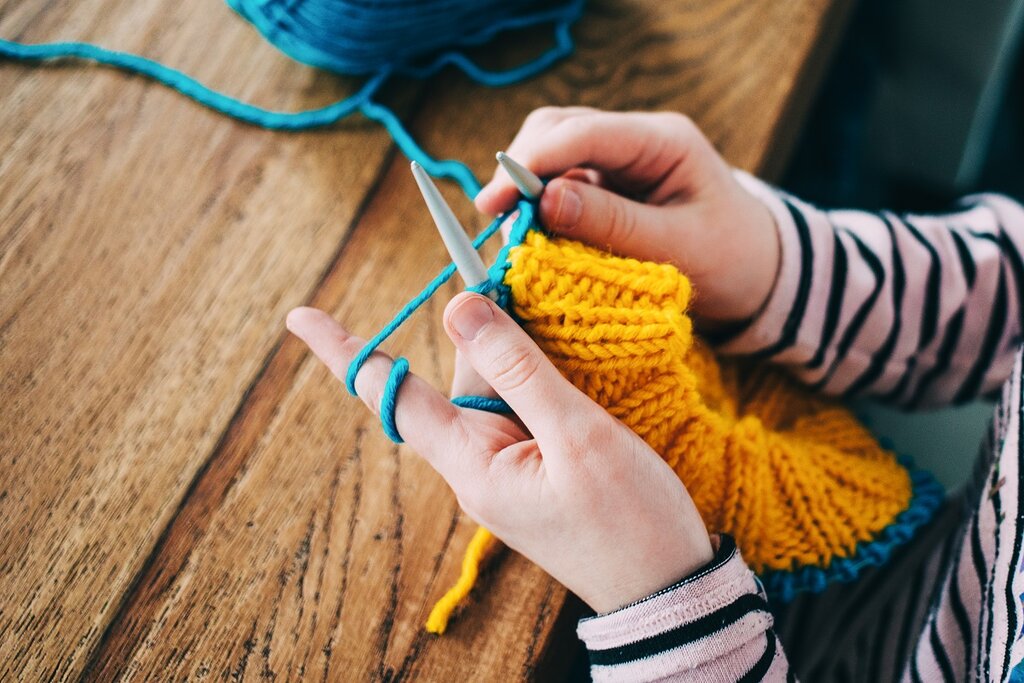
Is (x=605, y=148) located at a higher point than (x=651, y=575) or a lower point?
higher

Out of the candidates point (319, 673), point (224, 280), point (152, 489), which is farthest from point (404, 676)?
point (224, 280)

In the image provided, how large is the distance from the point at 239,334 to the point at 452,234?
229mm

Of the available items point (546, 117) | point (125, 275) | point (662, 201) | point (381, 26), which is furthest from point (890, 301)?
point (125, 275)

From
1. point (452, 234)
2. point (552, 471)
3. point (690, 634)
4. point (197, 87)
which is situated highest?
point (197, 87)

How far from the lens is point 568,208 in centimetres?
46

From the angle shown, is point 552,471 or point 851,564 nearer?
point 552,471

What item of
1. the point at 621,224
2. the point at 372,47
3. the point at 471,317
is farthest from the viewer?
the point at 372,47

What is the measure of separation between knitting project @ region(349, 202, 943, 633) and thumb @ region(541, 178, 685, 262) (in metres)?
0.02

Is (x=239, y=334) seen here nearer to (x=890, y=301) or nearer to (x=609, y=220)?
(x=609, y=220)

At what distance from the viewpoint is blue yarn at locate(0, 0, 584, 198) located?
58 centimetres

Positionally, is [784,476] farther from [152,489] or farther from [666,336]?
[152,489]

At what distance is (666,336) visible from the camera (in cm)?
42

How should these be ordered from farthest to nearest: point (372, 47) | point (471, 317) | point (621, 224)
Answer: point (372, 47) < point (621, 224) < point (471, 317)

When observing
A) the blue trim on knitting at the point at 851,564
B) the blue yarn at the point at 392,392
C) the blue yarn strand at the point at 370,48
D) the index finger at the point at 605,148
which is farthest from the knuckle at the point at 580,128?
the blue trim on knitting at the point at 851,564
